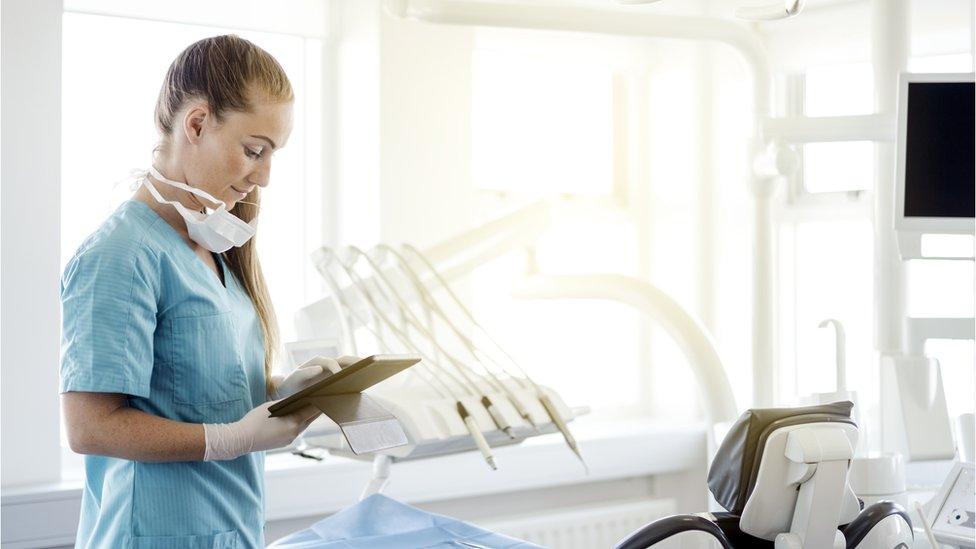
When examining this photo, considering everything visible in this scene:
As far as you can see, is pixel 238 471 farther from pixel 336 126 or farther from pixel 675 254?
pixel 675 254

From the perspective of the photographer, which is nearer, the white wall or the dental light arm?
the dental light arm

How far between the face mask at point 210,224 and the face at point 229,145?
0.08ft

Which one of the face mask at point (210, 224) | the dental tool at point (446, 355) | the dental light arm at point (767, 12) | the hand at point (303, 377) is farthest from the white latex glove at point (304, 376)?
the dental light arm at point (767, 12)

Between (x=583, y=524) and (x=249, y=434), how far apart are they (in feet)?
6.36

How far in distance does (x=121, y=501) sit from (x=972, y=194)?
1.63 metres

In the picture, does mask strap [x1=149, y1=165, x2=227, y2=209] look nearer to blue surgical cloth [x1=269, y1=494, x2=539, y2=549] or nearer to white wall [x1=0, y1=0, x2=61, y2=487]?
blue surgical cloth [x1=269, y1=494, x2=539, y2=549]

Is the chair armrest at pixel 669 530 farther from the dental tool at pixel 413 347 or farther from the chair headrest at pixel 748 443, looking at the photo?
the dental tool at pixel 413 347

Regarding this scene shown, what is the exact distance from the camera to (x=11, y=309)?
2.40 m

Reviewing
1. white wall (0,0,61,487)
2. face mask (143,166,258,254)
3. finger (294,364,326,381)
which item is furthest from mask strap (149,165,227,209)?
white wall (0,0,61,487)

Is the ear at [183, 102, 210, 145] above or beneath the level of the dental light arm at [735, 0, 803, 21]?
beneath

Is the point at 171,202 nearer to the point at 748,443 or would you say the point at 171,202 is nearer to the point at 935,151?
the point at 748,443

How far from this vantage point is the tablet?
51.1 inches

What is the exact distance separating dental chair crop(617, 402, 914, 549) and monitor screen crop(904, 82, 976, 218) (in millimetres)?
694

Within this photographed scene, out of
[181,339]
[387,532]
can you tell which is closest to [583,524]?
[387,532]
